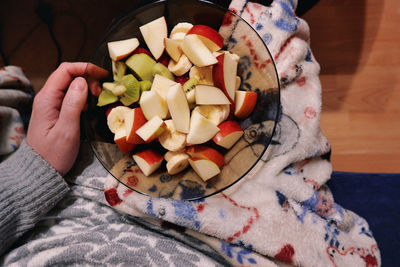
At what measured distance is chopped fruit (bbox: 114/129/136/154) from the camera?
0.53 meters

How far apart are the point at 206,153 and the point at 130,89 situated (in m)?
0.17

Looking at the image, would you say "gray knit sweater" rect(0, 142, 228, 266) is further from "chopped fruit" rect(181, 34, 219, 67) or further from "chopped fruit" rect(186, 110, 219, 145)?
"chopped fruit" rect(181, 34, 219, 67)

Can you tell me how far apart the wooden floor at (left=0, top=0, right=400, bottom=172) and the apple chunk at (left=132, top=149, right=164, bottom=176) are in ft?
1.85

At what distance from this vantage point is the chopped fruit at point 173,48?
1.72 feet

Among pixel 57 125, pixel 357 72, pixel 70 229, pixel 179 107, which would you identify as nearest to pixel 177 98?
pixel 179 107

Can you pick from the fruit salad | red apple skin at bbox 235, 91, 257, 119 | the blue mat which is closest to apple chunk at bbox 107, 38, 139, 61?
the fruit salad

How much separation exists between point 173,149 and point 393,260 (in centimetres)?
55

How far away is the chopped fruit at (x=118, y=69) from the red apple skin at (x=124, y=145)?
110 millimetres

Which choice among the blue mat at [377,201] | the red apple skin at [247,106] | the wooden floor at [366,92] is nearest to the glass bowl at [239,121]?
the red apple skin at [247,106]

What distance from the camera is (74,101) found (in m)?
0.58

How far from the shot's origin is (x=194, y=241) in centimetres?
62

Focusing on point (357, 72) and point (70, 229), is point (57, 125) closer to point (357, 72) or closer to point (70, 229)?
point (70, 229)

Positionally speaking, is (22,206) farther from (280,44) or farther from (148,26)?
(280,44)

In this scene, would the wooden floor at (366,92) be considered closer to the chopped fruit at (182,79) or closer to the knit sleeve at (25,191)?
the chopped fruit at (182,79)
